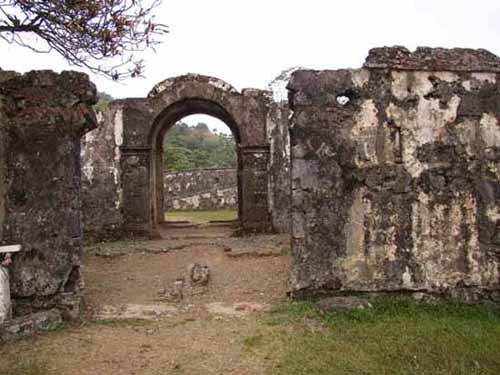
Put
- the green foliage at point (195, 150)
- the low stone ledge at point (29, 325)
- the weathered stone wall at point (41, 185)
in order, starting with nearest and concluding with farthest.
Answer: the low stone ledge at point (29, 325)
the weathered stone wall at point (41, 185)
the green foliage at point (195, 150)

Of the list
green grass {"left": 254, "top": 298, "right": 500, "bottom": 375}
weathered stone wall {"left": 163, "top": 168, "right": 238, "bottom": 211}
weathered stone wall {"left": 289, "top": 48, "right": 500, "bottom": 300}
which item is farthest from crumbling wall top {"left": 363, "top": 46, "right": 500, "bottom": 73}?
weathered stone wall {"left": 163, "top": 168, "right": 238, "bottom": 211}

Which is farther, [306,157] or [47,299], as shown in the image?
[306,157]

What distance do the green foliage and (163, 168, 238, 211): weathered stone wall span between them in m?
1.89

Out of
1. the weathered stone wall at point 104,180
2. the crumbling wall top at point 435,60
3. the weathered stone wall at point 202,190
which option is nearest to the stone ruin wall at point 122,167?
the weathered stone wall at point 104,180

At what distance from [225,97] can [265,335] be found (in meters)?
6.36

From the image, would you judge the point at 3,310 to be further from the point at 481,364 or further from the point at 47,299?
the point at 481,364

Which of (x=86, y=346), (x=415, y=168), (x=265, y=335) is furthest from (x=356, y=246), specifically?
(x=86, y=346)

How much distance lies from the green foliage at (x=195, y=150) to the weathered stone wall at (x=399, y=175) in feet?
49.5

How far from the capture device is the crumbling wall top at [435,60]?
5.16 metres

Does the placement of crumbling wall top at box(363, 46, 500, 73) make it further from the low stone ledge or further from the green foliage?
the green foliage

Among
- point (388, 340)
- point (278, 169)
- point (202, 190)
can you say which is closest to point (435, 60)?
point (388, 340)

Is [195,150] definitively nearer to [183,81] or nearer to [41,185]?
[183,81]

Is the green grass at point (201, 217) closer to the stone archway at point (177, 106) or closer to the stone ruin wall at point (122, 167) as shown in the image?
the stone archway at point (177, 106)

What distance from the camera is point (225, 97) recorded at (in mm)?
9914
